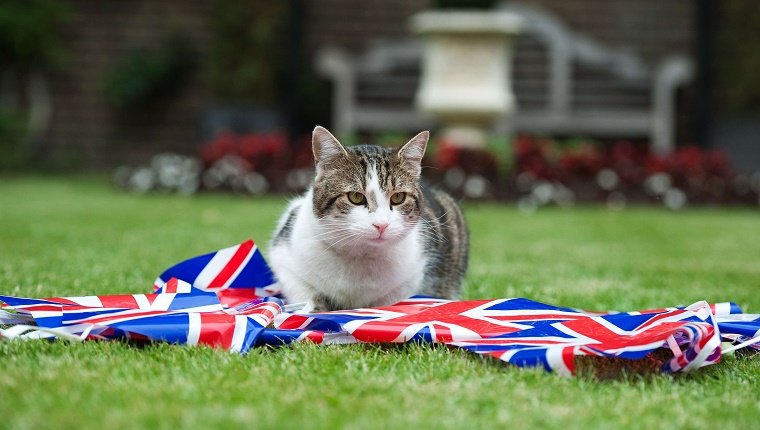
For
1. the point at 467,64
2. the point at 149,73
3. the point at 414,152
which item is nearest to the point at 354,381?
the point at 414,152

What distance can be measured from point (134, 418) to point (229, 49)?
9.69m

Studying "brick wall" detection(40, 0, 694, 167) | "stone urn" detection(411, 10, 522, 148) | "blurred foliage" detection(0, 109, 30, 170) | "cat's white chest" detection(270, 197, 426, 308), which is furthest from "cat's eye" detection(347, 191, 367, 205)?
"blurred foliage" detection(0, 109, 30, 170)

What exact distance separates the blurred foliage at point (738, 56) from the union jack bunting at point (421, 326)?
903cm

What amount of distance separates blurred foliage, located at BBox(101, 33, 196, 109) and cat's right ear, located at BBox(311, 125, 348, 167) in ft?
27.2

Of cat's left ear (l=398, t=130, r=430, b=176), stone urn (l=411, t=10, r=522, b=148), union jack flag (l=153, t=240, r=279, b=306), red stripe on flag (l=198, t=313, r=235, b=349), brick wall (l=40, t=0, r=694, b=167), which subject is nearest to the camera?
Answer: red stripe on flag (l=198, t=313, r=235, b=349)

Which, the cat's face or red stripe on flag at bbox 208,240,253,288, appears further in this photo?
red stripe on flag at bbox 208,240,253,288

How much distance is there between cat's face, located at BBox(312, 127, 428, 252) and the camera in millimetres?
2625

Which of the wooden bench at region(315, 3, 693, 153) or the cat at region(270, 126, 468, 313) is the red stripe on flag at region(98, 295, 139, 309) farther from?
the wooden bench at region(315, 3, 693, 153)

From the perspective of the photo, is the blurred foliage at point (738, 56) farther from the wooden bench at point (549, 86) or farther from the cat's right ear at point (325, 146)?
the cat's right ear at point (325, 146)

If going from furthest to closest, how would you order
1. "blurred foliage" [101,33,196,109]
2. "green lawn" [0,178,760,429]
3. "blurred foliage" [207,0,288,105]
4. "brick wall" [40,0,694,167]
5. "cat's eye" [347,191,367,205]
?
"brick wall" [40,0,694,167] < "blurred foliage" [207,0,288,105] < "blurred foliage" [101,33,196,109] < "cat's eye" [347,191,367,205] < "green lawn" [0,178,760,429]

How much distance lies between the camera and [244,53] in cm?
1097

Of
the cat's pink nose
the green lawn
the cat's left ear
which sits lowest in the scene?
the green lawn

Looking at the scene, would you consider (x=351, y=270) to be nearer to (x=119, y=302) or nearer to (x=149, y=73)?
(x=119, y=302)

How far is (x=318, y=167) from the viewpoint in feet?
9.29
